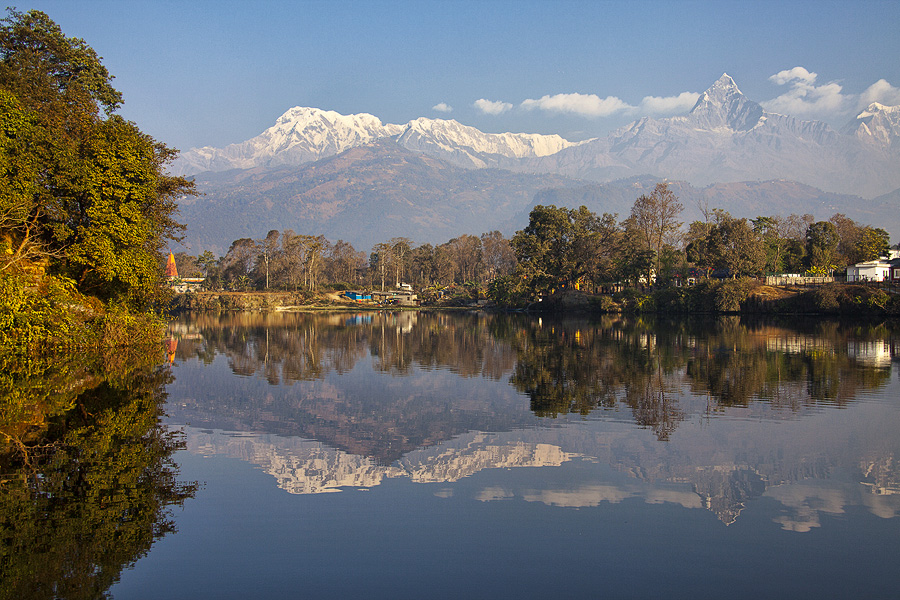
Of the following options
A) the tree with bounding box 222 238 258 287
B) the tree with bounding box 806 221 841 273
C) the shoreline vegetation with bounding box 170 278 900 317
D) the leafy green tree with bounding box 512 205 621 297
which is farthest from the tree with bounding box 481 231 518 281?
the tree with bounding box 806 221 841 273

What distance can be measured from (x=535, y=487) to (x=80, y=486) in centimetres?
784

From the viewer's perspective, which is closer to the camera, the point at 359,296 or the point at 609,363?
the point at 609,363

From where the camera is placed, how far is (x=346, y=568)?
815 centimetres

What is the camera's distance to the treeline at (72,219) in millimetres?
24922

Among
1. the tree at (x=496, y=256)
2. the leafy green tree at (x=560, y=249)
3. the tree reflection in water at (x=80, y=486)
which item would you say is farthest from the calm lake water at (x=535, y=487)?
the tree at (x=496, y=256)

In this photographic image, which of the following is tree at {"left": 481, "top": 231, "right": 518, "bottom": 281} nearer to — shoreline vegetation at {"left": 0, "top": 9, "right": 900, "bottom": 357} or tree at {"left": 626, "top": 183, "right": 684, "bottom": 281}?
shoreline vegetation at {"left": 0, "top": 9, "right": 900, "bottom": 357}

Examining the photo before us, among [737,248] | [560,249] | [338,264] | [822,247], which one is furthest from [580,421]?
[338,264]

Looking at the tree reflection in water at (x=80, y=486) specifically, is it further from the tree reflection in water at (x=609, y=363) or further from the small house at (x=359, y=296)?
the small house at (x=359, y=296)

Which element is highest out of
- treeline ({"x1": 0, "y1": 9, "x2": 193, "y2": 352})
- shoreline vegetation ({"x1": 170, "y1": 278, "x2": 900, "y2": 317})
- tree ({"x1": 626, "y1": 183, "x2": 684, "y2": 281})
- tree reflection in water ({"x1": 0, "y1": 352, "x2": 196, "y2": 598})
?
tree ({"x1": 626, "y1": 183, "x2": 684, "y2": 281})

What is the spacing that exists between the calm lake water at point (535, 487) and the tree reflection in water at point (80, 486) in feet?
1.41

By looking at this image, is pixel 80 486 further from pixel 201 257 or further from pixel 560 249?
pixel 201 257

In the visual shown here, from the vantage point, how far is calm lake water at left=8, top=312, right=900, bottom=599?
7897 millimetres

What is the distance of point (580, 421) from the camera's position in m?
16.5

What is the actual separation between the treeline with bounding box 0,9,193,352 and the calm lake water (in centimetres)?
640
